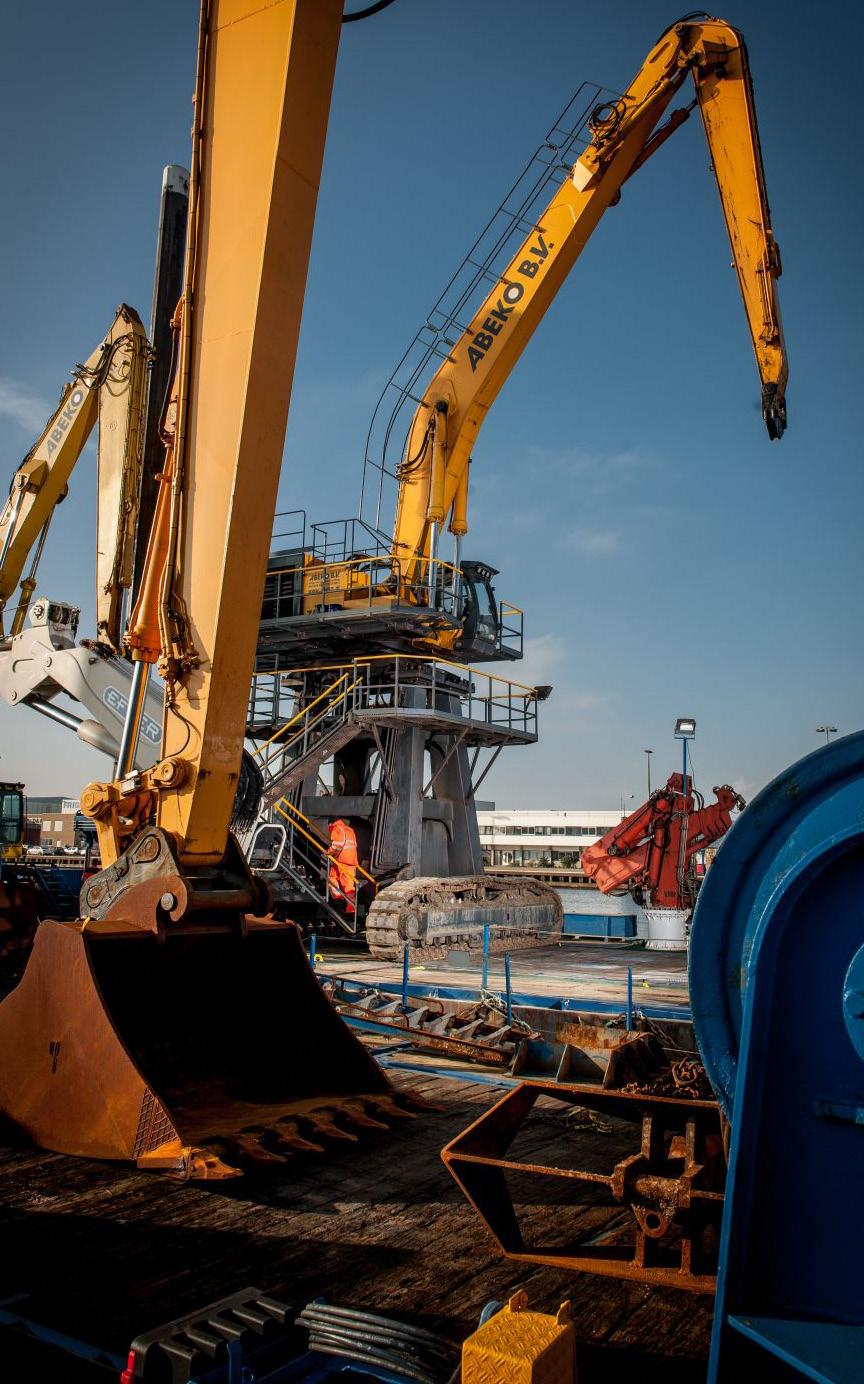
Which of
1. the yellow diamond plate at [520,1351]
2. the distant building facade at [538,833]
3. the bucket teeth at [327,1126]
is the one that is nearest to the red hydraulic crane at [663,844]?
the bucket teeth at [327,1126]

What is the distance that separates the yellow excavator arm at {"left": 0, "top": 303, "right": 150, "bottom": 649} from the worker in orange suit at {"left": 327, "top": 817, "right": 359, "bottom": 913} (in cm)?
620

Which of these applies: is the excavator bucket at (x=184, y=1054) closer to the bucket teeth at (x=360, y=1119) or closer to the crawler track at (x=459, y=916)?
the bucket teeth at (x=360, y=1119)

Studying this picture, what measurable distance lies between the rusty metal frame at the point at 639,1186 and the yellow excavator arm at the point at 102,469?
8.24 meters

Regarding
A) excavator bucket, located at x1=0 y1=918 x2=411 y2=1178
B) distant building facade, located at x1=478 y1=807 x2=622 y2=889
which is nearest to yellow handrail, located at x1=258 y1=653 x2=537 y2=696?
excavator bucket, located at x1=0 y1=918 x2=411 y2=1178

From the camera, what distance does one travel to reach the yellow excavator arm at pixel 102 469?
10.9 meters

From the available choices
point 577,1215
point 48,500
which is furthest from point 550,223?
point 577,1215

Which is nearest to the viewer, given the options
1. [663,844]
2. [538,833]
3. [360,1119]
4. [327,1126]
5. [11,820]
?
[327,1126]

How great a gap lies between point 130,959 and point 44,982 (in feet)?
1.56

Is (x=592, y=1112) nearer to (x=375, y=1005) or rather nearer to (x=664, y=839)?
(x=375, y=1005)

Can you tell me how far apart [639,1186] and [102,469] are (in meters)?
10.4

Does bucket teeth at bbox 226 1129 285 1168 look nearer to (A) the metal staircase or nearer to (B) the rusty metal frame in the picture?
(B) the rusty metal frame

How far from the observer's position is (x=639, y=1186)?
3492 mm

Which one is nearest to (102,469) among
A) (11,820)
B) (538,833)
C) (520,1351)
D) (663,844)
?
(11,820)

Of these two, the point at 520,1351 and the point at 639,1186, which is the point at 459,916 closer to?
the point at 639,1186
